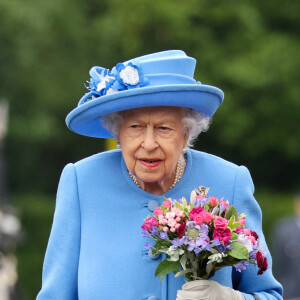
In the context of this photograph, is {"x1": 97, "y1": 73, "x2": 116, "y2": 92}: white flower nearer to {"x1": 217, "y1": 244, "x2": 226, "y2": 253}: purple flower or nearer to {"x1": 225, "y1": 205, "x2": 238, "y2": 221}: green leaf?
{"x1": 225, "y1": 205, "x2": 238, "y2": 221}: green leaf

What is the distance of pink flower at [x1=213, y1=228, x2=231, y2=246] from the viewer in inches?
139

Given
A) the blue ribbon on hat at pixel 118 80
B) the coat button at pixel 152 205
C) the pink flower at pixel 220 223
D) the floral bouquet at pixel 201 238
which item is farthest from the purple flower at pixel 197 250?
the blue ribbon on hat at pixel 118 80

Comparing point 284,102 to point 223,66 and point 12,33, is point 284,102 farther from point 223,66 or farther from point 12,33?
point 12,33

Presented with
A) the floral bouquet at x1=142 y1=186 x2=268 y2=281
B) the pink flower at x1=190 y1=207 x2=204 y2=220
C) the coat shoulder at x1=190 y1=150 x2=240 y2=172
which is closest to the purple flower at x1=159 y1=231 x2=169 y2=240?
the floral bouquet at x1=142 y1=186 x2=268 y2=281

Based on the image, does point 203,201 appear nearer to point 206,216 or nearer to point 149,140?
point 206,216

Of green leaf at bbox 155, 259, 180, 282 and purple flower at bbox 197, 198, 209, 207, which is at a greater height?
purple flower at bbox 197, 198, 209, 207

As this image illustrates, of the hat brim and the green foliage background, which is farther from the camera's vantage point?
the green foliage background

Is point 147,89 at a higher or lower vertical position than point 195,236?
higher

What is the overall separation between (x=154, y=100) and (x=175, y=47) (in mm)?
13038

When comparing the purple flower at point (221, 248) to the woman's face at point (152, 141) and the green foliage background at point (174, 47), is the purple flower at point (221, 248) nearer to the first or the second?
the woman's face at point (152, 141)

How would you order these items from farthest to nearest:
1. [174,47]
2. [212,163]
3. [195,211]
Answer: [174,47]
[212,163]
[195,211]

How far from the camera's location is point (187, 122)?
13.0 ft

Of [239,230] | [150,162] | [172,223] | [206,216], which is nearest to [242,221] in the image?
[239,230]

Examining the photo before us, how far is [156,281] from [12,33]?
13623mm
